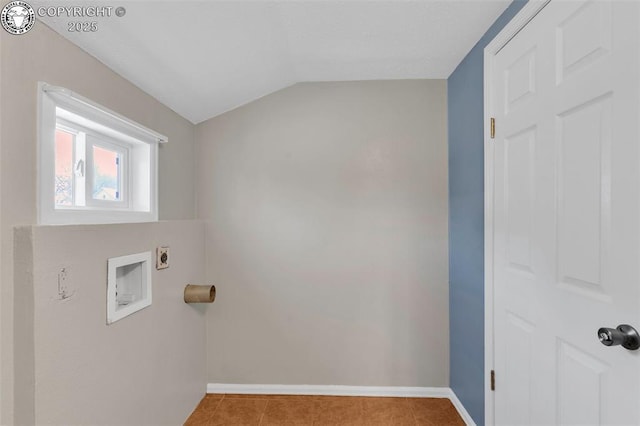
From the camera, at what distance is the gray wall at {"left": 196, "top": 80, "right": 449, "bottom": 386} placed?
232 cm

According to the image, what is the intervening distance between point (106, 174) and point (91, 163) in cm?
15

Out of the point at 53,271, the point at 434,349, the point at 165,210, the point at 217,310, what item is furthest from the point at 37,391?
the point at 434,349

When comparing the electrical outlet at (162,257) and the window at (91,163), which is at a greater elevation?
the window at (91,163)

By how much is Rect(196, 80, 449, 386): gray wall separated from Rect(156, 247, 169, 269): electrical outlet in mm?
558

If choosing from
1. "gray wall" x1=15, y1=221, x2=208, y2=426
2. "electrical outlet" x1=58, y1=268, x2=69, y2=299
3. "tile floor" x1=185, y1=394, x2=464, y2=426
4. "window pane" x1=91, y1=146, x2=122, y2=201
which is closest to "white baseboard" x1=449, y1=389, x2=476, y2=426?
"tile floor" x1=185, y1=394, x2=464, y2=426

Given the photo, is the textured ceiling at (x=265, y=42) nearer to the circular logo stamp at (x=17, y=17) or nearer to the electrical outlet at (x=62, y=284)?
the circular logo stamp at (x=17, y=17)

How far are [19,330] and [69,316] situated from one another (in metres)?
0.16

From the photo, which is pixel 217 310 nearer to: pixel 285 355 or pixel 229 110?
pixel 285 355

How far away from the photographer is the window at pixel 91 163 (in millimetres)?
1137

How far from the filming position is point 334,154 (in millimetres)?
2363
